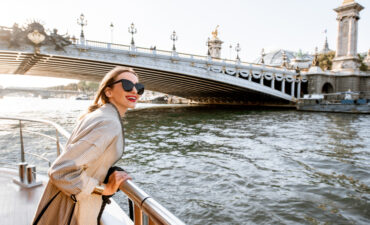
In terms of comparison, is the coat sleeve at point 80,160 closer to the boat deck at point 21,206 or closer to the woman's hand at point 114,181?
the woman's hand at point 114,181

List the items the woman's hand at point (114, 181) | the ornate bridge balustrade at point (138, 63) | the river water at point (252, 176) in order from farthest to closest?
1. the ornate bridge balustrade at point (138, 63)
2. the river water at point (252, 176)
3. the woman's hand at point (114, 181)

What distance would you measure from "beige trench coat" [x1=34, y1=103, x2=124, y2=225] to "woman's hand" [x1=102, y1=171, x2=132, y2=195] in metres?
0.05

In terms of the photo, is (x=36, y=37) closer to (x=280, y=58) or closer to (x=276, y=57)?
(x=280, y=58)

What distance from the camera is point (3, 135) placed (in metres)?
11.6

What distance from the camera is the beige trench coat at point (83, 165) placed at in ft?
4.10

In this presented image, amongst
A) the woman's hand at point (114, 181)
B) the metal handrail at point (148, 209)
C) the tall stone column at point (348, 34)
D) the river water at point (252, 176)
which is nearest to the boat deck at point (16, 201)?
the river water at point (252, 176)

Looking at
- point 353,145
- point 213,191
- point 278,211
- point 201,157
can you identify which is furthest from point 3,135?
point 353,145

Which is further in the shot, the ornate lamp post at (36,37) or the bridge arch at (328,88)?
the bridge arch at (328,88)

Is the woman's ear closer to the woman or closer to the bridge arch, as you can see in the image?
the woman

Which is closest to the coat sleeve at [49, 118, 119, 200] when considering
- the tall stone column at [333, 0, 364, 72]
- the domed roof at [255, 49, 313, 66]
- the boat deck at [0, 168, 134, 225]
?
the boat deck at [0, 168, 134, 225]

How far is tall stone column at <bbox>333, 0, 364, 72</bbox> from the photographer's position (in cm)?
3381

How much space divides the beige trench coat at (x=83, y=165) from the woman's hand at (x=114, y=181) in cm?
5

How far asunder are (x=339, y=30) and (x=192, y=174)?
3754 cm

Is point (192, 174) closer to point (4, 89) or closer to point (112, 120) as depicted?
point (112, 120)
